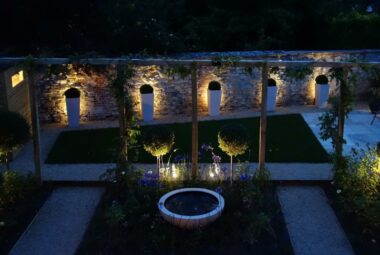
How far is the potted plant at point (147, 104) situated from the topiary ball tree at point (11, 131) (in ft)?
14.0

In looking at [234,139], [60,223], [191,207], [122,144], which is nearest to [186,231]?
[191,207]

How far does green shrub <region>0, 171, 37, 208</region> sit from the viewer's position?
7.86 meters

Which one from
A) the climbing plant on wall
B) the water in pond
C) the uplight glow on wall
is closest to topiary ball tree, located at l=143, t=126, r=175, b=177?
the climbing plant on wall

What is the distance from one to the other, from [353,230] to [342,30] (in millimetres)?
9321

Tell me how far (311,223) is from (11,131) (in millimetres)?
4771

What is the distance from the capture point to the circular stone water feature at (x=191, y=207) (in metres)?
6.77

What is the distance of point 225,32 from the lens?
15422 mm

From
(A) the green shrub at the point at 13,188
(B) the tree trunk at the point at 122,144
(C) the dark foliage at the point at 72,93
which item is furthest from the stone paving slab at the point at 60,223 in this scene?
(C) the dark foliage at the point at 72,93

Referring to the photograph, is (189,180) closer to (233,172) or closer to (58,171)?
(233,172)

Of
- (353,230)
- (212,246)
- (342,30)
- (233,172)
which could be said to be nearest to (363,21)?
(342,30)

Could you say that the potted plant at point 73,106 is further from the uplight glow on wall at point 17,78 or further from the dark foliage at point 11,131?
the dark foliage at point 11,131

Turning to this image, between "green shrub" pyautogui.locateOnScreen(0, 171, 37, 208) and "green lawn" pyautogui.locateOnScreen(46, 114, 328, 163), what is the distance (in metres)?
1.56

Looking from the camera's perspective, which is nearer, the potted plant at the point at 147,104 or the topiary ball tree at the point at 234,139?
the topiary ball tree at the point at 234,139

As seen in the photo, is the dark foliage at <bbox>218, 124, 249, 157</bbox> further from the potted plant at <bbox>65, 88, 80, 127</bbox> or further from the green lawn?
the potted plant at <bbox>65, 88, 80, 127</bbox>
